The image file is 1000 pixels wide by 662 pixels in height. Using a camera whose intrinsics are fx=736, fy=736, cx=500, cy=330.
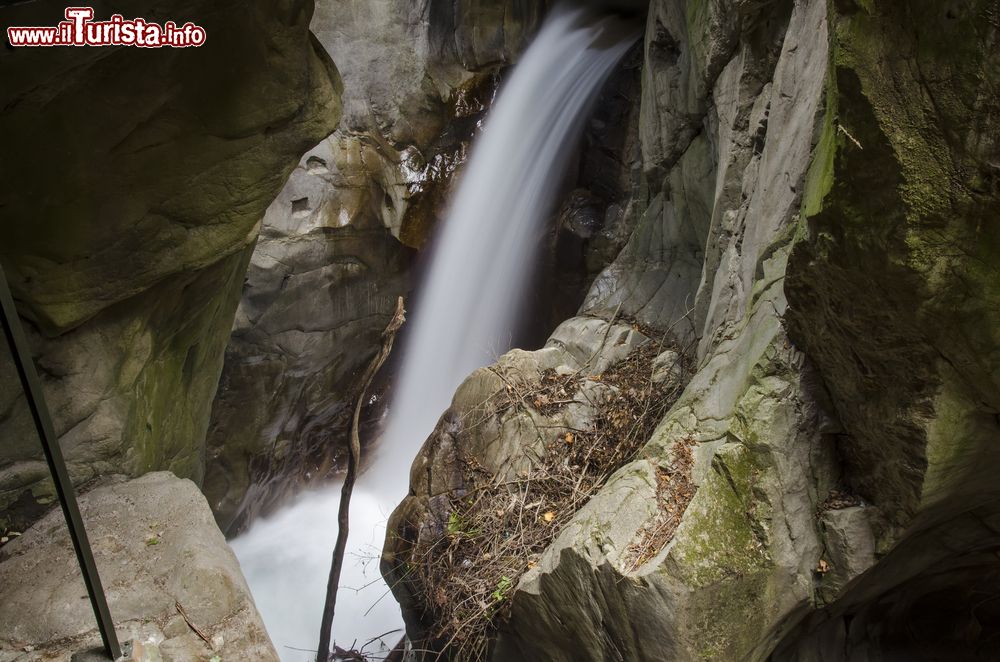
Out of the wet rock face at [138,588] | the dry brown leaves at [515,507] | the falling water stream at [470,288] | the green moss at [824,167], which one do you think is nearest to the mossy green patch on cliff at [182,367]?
the wet rock face at [138,588]

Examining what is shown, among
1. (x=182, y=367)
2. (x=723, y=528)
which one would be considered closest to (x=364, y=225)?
(x=182, y=367)

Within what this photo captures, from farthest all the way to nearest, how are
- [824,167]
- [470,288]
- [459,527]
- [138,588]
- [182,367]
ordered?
[470,288]
[182,367]
[459,527]
[138,588]
[824,167]

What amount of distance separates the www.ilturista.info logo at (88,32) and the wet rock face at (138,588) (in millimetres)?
2552

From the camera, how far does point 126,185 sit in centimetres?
425

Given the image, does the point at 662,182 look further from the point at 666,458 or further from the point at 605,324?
the point at 666,458

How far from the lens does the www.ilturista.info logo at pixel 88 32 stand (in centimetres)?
318

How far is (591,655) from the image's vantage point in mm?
4031

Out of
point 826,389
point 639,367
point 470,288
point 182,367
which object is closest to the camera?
point 826,389

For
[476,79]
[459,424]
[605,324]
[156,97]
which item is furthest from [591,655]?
[476,79]

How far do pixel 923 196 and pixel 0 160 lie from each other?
4213 millimetres

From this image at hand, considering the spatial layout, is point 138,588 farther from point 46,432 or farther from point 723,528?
point 723,528

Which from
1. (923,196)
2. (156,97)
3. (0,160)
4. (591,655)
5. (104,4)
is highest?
(923,196)

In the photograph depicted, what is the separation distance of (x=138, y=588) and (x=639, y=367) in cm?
411

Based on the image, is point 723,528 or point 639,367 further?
point 639,367
